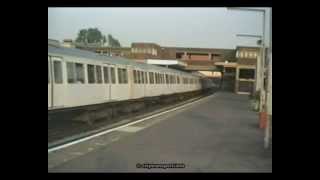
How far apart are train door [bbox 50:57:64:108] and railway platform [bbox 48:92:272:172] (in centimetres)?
88

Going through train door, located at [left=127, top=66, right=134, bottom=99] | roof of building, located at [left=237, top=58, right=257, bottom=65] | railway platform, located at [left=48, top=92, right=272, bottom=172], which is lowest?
railway platform, located at [left=48, top=92, right=272, bottom=172]

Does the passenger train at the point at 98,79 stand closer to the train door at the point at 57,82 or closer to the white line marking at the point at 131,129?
the train door at the point at 57,82

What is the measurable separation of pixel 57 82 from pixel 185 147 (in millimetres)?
2738

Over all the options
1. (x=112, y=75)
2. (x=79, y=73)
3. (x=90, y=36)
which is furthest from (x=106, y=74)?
(x=90, y=36)

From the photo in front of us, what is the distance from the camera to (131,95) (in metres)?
14.2

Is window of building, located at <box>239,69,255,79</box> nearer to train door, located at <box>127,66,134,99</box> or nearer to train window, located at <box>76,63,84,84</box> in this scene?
train window, located at <box>76,63,84,84</box>

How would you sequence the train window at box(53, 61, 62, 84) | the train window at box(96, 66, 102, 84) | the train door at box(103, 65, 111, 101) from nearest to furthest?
the train window at box(53, 61, 62, 84) → the train window at box(96, 66, 102, 84) → the train door at box(103, 65, 111, 101)

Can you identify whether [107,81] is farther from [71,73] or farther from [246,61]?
[246,61]

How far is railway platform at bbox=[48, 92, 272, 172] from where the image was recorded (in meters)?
8.64

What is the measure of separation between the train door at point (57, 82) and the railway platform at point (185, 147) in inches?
34.8

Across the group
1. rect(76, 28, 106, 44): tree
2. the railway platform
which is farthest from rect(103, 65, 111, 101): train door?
rect(76, 28, 106, 44): tree
